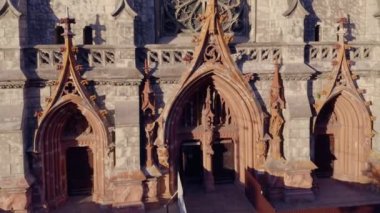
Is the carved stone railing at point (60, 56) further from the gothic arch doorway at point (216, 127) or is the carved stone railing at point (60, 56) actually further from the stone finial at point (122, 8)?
the gothic arch doorway at point (216, 127)

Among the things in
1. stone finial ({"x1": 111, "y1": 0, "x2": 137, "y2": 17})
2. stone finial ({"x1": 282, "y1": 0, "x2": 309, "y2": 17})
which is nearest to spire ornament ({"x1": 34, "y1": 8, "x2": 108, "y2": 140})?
stone finial ({"x1": 111, "y1": 0, "x2": 137, "y2": 17})

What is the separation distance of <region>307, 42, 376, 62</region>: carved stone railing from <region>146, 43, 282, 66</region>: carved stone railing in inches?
50.8

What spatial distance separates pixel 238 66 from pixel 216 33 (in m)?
1.36

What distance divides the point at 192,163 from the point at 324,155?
5.06 metres

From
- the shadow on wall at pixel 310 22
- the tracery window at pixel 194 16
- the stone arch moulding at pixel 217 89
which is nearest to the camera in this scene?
the stone arch moulding at pixel 217 89

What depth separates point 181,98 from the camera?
613 inches

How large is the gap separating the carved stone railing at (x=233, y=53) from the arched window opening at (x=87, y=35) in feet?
7.09

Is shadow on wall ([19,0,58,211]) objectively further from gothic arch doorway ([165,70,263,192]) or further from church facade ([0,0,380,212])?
gothic arch doorway ([165,70,263,192])

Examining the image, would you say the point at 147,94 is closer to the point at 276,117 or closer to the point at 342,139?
the point at 276,117

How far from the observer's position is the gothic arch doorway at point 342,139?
1695 centimetres

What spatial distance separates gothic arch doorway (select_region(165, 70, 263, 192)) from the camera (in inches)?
619

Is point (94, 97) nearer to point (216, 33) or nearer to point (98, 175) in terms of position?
point (98, 175)

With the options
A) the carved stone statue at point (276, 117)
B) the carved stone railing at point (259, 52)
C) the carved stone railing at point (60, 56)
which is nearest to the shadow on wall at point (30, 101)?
the carved stone railing at point (60, 56)

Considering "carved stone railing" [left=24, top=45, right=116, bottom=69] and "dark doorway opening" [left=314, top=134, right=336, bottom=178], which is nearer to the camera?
"carved stone railing" [left=24, top=45, right=116, bottom=69]
